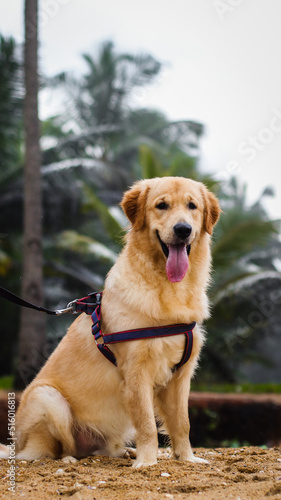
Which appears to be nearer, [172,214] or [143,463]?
[143,463]

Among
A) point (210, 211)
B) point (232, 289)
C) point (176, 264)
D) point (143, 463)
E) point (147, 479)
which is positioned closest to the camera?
point (147, 479)

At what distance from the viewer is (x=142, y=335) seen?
3.46 m

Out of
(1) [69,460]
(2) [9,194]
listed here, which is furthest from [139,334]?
(2) [9,194]

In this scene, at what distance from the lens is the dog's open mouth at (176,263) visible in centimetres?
356

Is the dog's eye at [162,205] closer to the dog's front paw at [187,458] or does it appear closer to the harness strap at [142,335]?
the harness strap at [142,335]

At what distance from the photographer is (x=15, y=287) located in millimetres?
15359

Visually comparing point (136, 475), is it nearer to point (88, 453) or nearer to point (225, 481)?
point (225, 481)

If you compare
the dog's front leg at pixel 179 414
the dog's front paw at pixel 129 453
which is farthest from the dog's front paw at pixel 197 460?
the dog's front paw at pixel 129 453

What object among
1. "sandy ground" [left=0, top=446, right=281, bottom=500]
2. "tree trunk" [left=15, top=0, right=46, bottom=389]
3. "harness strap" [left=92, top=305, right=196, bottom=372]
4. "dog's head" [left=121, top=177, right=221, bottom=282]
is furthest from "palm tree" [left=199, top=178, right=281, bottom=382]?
"sandy ground" [left=0, top=446, right=281, bottom=500]

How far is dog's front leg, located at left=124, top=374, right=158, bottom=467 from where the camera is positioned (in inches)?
133

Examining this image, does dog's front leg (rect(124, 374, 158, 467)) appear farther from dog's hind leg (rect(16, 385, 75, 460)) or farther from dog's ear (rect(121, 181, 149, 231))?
dog's ear (rect(121, 181, 149, 231))

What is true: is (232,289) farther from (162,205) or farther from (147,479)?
(147,479)

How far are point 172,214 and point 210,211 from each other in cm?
50

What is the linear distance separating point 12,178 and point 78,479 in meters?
14.1
